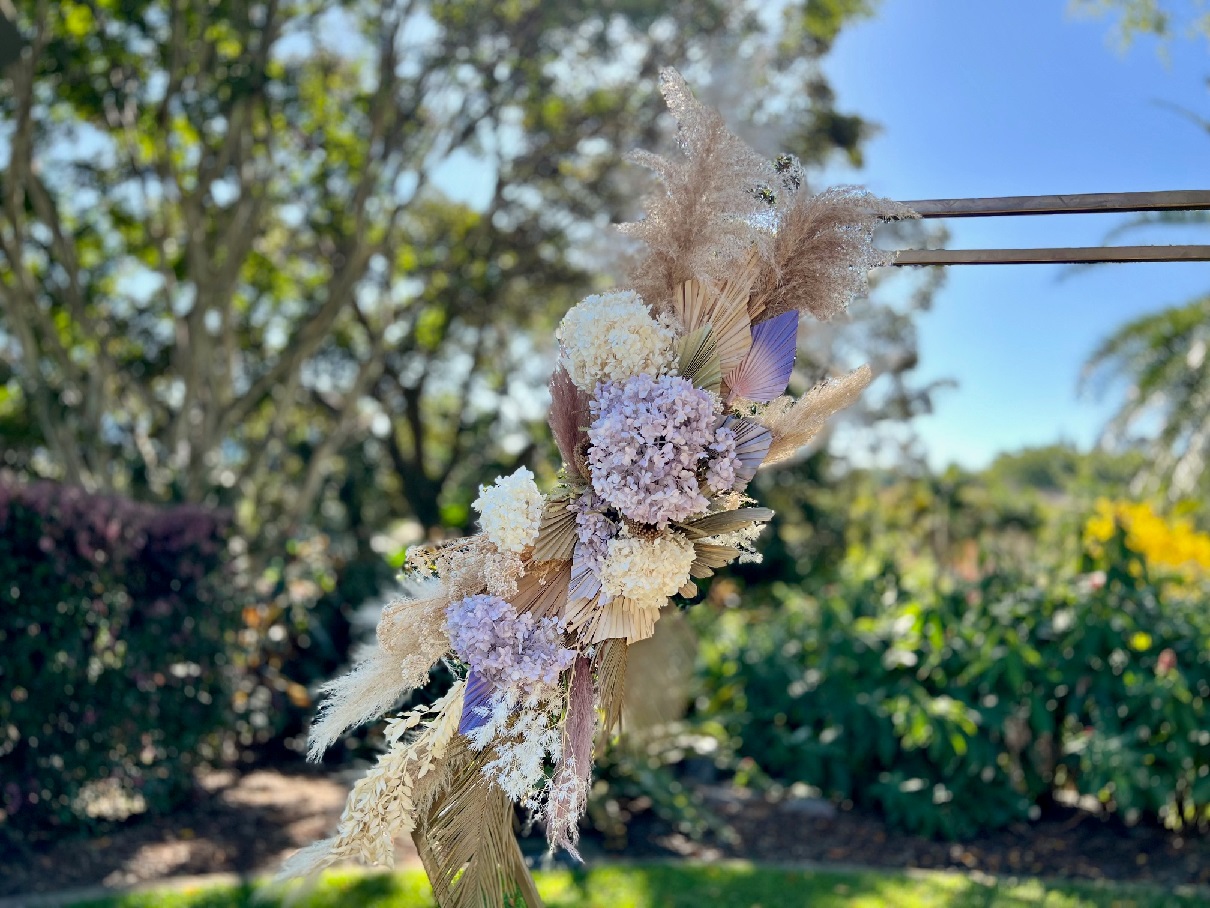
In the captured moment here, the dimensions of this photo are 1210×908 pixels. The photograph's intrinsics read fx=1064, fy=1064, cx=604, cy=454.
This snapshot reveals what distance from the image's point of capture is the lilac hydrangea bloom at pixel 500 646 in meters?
1.76

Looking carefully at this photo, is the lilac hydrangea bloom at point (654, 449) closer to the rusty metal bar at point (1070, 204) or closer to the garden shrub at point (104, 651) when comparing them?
the rusty metal bar at point (1070, 204)

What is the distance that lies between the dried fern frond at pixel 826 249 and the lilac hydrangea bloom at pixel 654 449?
285mm

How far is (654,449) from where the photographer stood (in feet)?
5.77

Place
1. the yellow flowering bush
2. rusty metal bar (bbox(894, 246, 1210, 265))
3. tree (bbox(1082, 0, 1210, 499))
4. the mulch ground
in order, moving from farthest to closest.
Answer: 1. tree (bbox(1082, 0, 1210, 499))
2. the yellow flowering bush
3. the mulch ground
4. rusty metal bar (bbox(894, 246, 1210, 265))

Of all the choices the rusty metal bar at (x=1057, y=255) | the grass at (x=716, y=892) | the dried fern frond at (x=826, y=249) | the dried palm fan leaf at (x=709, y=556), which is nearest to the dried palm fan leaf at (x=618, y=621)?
the dried palm fan leaf at (x=709, y=556)

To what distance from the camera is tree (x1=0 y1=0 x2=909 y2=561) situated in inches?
276

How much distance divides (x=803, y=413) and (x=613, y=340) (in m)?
0.37

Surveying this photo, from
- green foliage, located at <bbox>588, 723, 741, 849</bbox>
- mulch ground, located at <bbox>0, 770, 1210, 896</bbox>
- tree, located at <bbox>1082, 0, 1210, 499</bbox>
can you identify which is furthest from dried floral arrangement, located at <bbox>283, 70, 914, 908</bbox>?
tree, located at <bbox>1082, 0, 1210, 499</bbox>

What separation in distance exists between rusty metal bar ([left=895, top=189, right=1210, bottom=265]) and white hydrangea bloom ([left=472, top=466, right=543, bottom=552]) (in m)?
0.83

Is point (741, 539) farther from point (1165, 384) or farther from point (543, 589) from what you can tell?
point (1165, 384)

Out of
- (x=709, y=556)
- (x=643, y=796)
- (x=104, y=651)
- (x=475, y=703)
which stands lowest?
(x=643, y=796)

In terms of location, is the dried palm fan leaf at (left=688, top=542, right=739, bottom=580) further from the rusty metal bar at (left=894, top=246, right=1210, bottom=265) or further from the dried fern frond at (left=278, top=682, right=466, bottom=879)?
the rusty metal bar at (left=894, top=246, right=1210, bottom=265)

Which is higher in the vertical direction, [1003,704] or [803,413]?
[803,413]

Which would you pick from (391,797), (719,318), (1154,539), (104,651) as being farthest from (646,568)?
(1154,539)
